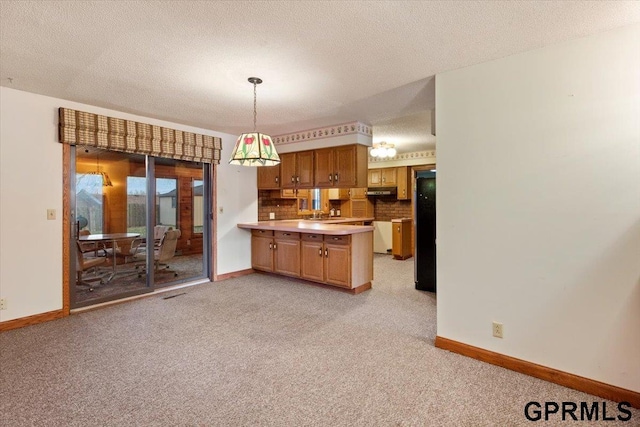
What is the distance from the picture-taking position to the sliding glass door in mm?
3818

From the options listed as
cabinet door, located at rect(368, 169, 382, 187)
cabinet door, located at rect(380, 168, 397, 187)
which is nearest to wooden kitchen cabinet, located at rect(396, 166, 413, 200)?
cabinet door, located at rect(380, 168, 397, 187)

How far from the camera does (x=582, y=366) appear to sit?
2.09 metres

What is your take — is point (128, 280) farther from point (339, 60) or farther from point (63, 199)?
point (339, 60)

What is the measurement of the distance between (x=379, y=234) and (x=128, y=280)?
17.8ft

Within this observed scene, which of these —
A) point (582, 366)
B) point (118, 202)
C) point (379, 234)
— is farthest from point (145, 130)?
point (379, 234)

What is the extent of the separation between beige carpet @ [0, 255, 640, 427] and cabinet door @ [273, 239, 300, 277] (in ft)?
3.97

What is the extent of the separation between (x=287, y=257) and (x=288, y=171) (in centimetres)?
145

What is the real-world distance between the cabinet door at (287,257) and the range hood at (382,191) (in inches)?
141

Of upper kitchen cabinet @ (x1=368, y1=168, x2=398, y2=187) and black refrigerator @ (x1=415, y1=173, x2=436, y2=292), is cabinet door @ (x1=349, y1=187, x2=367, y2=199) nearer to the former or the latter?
upper kitchen cabinet @ (x1=368, y1=168, x2=398, y2=187)

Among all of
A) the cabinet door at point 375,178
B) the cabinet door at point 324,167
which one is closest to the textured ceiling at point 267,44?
the cabinet door at point 324,167

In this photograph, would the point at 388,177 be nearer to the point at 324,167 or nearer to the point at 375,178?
the point at 375,178

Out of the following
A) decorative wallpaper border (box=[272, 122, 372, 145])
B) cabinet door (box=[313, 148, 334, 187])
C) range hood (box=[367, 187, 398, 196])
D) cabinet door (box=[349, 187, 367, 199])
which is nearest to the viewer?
decorative wallpaper border (box=[272, 122, 372, 145])
